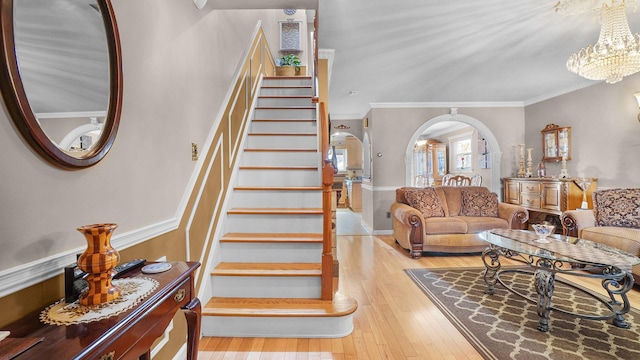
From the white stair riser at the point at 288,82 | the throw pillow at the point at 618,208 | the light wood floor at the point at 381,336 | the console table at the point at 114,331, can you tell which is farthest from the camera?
the white stair riser at the point at 288,82

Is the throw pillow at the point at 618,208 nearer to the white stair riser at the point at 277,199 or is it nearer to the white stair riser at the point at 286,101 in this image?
the white stair riser at the point at 277,199

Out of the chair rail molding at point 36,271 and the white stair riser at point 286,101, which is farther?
the white stair riser at point 286,101

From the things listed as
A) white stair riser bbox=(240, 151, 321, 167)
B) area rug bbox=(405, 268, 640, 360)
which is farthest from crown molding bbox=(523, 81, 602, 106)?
white stair riser bbox=(240, 151, 321, 167)

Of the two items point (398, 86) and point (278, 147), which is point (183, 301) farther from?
point (398, 86)

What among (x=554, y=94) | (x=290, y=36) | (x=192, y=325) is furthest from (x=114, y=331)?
(x=290, y=36)

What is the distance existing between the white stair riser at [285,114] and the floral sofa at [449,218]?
6.39 feet

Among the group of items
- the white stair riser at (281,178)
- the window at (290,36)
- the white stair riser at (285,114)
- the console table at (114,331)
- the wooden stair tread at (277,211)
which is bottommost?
the console table at (114,331)

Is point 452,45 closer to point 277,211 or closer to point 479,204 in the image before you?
point 479,204

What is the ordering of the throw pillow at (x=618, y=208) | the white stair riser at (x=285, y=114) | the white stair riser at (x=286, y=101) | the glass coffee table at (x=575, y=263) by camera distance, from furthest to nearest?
1. the white stair riser at (x=286, y=101)
2. the white stair riser at (x=285, y=114)
3. the throw pillow at (x=618, y=208)
4. the glass coffee table at (x=575, y=263)

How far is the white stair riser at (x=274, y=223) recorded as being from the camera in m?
2.68

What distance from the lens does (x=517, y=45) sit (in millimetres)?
3352

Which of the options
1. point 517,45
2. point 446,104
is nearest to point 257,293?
point 517,45

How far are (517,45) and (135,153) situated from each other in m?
3.95

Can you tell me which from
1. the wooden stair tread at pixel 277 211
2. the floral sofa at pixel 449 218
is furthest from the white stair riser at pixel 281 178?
the floral sofa at pixel 449 218
